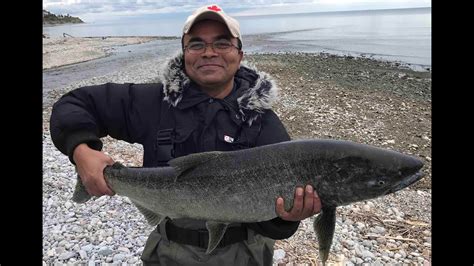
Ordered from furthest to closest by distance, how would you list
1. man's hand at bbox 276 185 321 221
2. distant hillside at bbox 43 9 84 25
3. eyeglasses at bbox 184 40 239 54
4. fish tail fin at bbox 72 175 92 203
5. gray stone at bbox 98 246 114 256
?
distant hillside at bbox 43 9 84 25 → gray stone at bbox 98 246 114 256 → fish tail fin at bbox 72 175 92 203 → eyeglasses at bbox 184 40 239 54 → man's hand at bbox 276 185 321 221

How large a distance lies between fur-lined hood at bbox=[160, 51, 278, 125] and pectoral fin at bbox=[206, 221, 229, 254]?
88 centimetres

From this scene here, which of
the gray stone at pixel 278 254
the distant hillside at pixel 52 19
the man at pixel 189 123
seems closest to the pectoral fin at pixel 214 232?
the man at pixel 189 123

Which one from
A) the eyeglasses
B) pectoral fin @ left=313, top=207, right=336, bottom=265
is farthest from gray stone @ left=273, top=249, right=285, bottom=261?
the eyeglasses

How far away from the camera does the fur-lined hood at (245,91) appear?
11.4 ft

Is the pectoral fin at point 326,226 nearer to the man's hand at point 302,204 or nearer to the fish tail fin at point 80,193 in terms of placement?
the man's hand at point 302,204

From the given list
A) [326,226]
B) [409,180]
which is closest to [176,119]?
[326,226]

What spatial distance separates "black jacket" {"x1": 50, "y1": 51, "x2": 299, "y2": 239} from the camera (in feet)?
11.2

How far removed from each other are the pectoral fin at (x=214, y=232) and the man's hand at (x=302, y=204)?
471mm

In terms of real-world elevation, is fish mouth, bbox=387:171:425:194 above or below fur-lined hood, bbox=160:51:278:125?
below

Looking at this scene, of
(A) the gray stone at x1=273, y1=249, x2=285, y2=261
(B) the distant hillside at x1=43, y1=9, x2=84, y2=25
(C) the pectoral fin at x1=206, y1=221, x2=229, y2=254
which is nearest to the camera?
(C) the pectoral fin at x1=206, y1=221, x2=229, y2=254

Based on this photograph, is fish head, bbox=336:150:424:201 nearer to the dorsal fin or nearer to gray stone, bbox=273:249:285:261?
the dorsal fin
